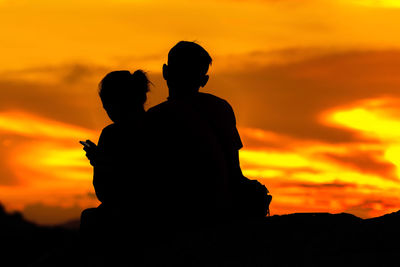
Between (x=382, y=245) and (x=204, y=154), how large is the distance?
1.70 metres

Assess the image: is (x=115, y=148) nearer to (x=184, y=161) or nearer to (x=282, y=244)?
(x=184, y=161)

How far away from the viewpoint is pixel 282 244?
6.91m

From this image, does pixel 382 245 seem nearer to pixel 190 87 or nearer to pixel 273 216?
pixel 273 216

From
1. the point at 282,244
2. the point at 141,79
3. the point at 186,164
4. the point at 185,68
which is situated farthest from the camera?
the point at 141,79

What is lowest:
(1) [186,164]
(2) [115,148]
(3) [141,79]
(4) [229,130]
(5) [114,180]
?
(5) [114,180]

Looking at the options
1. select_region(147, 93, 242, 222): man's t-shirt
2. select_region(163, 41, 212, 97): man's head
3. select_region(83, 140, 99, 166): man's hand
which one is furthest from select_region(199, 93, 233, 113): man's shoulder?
select_region(83, 140, 99, 166): man's hand

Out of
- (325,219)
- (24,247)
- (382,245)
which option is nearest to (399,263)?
(382,245)

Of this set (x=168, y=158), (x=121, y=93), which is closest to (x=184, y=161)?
(x=168, y=158)

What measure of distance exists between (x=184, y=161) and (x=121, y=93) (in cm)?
91

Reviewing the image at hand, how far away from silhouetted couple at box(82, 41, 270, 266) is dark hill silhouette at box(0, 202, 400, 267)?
9.1 inches

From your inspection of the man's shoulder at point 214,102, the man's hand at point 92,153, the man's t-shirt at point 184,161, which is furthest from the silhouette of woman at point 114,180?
the man's shoulder at point 214,102

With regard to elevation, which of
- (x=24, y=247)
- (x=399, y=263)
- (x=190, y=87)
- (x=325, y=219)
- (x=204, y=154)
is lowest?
(x=399, y=263)

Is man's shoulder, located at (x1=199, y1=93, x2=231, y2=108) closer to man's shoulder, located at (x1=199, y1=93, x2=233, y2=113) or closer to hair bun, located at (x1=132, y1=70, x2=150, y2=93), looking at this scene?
man's shoulder, located at (x1=199, y1=93, x2=233, y2=113)

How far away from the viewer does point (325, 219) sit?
757cm
